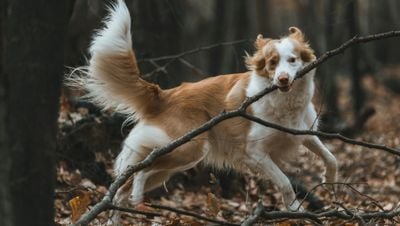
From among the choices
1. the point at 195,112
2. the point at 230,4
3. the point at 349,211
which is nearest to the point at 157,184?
the point at 195,112

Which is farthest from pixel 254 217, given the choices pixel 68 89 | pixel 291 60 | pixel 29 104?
pixel 68 89

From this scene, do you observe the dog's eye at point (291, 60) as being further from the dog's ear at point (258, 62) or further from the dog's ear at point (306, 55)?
the dog's ear at point (258, 62)

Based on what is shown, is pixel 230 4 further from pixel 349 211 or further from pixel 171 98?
pixel 349 211

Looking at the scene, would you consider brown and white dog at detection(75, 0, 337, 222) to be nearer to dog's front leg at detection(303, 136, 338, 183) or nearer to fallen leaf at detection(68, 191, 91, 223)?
dog's front leg at detection(303, 136, 338, 183)

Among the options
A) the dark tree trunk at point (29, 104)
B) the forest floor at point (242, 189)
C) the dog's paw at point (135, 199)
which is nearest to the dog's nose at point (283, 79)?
the forest floor at point (242, 189)

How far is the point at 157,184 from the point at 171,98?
35.5 inches

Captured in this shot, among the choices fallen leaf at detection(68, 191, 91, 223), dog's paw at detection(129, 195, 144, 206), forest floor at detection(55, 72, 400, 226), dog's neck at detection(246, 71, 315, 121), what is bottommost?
forest floor at detection(55, 72, 400, 226)

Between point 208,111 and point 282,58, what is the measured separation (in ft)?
3.55

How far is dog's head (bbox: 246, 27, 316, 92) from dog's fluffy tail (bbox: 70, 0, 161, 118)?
1.13 meters

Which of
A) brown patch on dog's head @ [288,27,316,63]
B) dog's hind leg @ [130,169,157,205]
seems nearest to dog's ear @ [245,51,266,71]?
brown patch on dog's head @ [288,27,316,63]

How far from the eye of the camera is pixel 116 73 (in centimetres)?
790

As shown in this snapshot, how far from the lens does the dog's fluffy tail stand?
7516 mm

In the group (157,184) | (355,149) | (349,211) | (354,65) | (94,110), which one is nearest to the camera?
(349,211)

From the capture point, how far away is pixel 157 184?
8172 millimetres
